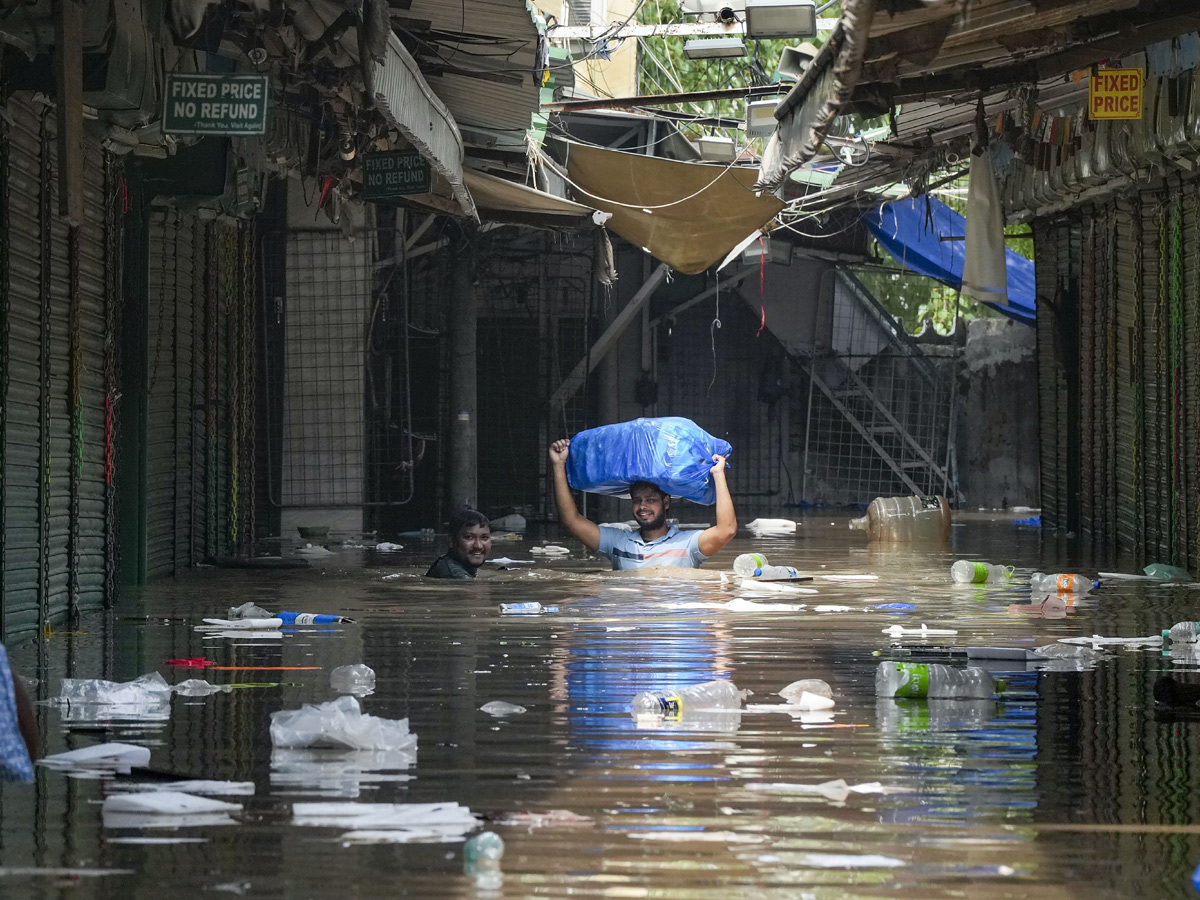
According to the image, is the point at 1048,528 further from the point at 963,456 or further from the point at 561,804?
the point at 561,804

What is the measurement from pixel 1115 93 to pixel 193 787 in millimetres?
7577

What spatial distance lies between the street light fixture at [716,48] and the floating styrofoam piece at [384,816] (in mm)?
12168

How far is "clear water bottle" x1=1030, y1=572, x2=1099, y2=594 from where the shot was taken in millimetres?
10569

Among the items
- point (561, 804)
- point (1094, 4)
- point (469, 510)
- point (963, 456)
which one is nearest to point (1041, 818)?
point (561, 804)

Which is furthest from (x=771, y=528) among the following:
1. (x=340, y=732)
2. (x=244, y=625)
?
A: (x=340, y=732)

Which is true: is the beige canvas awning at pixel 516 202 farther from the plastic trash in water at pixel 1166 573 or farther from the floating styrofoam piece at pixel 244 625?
the floating styrofoam piece at pixel 244 625

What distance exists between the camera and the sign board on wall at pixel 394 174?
11859 millimetres

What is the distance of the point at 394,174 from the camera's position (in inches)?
473

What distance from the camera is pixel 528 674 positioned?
672 cm

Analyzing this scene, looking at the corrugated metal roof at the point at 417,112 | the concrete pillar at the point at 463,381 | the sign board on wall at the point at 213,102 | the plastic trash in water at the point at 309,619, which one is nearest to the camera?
the sign board on wall at the point at 213,102

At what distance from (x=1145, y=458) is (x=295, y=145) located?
7378 mm

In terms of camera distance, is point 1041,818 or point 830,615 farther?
point 830,615

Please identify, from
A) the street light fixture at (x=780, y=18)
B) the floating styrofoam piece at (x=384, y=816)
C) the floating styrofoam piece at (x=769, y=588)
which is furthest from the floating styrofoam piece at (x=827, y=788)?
the street light fixture at (x=780, y=18)

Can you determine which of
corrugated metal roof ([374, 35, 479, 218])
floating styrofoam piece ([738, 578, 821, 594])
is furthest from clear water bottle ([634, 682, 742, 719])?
floating styrofoam piece ([738, 578, 821, 594])
